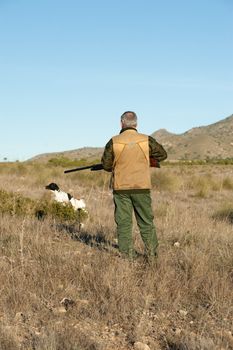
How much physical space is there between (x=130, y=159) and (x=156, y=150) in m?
0.38

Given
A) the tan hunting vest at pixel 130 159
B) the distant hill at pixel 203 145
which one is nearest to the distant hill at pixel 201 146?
the distant hill at pixel 203 145

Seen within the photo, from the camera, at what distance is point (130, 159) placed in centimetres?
621

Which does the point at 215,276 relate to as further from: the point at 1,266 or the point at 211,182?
the point at 211,182

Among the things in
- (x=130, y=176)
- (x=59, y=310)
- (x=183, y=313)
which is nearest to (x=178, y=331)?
(x=183, y=313)

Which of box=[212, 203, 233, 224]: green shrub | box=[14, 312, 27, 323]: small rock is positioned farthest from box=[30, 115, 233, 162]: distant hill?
box=[14, 312, 27, 323]: small rock

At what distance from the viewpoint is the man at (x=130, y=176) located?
621 centimetres

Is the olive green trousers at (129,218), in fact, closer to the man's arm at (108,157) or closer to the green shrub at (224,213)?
the man's arm at (108,157)

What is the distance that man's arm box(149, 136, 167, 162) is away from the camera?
6312 millimetres

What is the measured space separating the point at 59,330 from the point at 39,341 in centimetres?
33

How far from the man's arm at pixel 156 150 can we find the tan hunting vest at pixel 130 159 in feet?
0.26

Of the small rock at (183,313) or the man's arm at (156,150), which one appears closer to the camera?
the small rock at (183,313)

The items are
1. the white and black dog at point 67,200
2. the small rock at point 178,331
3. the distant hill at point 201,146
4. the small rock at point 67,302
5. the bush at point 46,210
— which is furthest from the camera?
the distant hill at point 201,146

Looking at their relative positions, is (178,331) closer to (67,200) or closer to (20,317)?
(20,317)

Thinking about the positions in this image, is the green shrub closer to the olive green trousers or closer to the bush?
the bush
